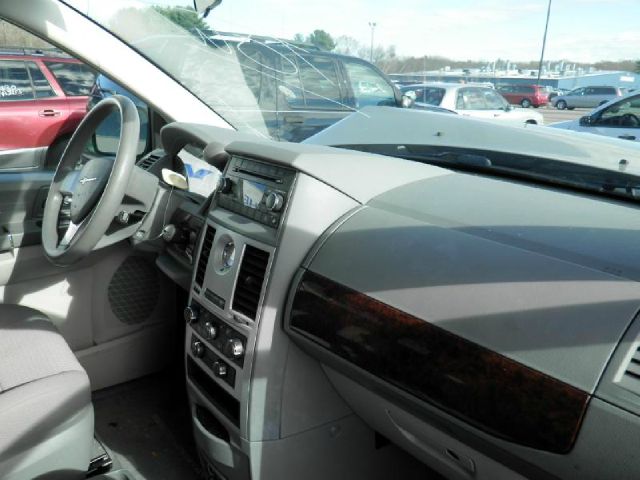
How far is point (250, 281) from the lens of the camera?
1.63m

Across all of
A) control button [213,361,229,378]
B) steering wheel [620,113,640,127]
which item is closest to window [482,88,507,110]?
steering wheel [620,113,640,127]

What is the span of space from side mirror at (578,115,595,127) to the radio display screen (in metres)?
4.67

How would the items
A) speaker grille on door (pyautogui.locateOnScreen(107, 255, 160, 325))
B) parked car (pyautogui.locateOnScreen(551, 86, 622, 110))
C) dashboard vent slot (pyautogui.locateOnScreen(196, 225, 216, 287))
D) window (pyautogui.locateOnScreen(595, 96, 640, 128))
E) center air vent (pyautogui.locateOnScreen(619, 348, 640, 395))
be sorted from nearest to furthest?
center air vent (pyautogui.locateOnScreen(619, 348, 640, 395)), dashboard vent slot (pyautogui.locateOnScreen(196, 225, 216, 287)), speaker grille on door (pyautogui.locateOnScreen(107, 255, 160, 325)), window (pyautogui.locateOnScreen(595, 96, 640, 128)), parked car (pyautogui.locateOnScreen(551, 86, 622, 110))

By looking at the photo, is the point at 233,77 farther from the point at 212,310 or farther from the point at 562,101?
the point at 562,101

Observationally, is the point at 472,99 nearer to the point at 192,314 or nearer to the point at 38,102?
the point at 38,102

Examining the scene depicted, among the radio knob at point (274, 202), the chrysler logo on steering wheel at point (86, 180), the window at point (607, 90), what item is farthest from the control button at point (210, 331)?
the window at point (607, 90)

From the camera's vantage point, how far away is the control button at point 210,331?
1.76 metres

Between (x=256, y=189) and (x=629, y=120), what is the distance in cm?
478

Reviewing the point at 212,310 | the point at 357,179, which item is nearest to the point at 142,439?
the point at 212,310

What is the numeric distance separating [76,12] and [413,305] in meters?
1.68

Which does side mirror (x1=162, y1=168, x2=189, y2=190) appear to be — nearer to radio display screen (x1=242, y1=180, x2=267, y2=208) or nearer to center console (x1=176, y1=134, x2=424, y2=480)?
center console (x1=176, y1=134, x2=424, y2=480)

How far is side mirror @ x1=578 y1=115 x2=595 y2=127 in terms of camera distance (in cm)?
550

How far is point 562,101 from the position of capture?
9.40 m

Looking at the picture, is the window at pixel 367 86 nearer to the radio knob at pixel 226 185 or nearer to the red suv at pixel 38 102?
the radio knob at pixel 226 185
